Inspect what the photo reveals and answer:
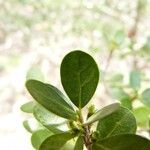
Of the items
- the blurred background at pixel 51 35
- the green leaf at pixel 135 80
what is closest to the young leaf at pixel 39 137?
the green leaf at pixel 135 80

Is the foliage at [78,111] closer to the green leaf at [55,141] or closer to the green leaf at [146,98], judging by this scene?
the green leaf at [55,141]

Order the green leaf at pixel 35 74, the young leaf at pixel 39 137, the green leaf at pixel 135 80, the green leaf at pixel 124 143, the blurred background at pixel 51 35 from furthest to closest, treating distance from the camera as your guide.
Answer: the blurred background at pixel 51 35 → the green leaf at pixel 135 80 → the green leaf at pixel 35 74 → the young leaf at pixel 39 137 → the green leaf at pixel 124 143

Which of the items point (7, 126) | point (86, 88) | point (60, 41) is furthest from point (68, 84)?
point (60, 41)

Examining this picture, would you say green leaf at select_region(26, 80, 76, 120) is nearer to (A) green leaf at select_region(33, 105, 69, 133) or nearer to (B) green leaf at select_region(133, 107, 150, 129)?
(A) green leaf at select_region(33, 105, 69, 133)

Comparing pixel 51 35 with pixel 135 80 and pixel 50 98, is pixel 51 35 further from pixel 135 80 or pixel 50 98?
pixel 50 98

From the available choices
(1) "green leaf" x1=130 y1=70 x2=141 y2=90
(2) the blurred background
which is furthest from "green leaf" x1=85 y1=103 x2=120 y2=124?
(2) the blurred background

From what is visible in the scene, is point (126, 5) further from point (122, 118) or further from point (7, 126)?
point (122, 118)

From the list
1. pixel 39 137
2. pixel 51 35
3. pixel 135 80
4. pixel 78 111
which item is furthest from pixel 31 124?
pixel 51 35
